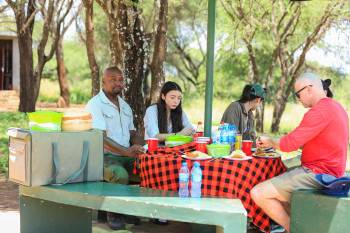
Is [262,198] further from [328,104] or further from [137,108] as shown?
[137,108]

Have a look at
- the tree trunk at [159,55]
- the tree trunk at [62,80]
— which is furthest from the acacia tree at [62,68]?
the tree trunk at [159,55]

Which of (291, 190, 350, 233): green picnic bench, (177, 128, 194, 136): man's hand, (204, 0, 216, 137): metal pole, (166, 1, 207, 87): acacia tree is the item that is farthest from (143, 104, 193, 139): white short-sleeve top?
(166, 1, 207, 87): acacia tree

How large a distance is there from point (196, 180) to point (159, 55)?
6080 millimetres

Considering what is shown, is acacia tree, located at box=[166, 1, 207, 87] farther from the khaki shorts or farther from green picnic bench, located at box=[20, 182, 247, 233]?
the khaki shorts

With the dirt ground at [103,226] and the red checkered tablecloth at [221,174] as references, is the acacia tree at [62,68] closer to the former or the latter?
the dirt ground at [103,226]

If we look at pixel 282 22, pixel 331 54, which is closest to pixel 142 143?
pixel 282 22

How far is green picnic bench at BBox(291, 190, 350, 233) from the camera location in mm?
4633

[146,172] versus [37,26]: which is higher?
[37,26]

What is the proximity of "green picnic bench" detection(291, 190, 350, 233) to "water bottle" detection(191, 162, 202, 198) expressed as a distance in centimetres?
89

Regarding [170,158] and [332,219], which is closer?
[332,219]

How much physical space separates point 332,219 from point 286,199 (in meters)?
0.46

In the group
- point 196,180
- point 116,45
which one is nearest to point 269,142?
point 196,180

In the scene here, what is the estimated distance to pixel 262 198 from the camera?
489 cm

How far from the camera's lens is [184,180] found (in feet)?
14.8
